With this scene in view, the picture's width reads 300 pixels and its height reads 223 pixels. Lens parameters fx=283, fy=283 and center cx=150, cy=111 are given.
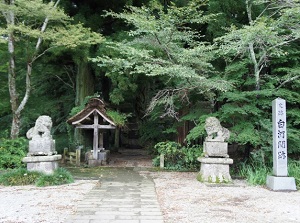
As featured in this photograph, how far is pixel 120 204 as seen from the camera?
533 cm

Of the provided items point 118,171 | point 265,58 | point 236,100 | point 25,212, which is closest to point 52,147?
point 118,171

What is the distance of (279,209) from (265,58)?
5183 mm

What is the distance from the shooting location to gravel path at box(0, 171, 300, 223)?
455cm

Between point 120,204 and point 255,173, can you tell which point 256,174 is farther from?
point 120,204

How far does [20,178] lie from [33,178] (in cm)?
32

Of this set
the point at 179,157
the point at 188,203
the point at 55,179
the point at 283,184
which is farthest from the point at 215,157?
the point at 55,179

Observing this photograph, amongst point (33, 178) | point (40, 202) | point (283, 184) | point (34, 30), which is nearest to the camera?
point (40, 202)

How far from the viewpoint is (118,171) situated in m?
10.1

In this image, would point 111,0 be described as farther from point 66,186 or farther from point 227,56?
point 66,186

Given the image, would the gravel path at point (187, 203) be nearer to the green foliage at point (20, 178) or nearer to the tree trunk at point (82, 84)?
the green foliage at point (20, 178)

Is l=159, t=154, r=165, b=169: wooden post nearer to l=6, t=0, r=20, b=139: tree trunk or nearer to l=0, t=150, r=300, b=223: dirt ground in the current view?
l=0, t=150, r=300, b=223: dirt ground

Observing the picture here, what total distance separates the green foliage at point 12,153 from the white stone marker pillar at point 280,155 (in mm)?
7681

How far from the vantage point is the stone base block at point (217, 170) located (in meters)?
7.77

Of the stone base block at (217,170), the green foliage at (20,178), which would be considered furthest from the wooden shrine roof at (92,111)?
the stone base block at (217,170)
